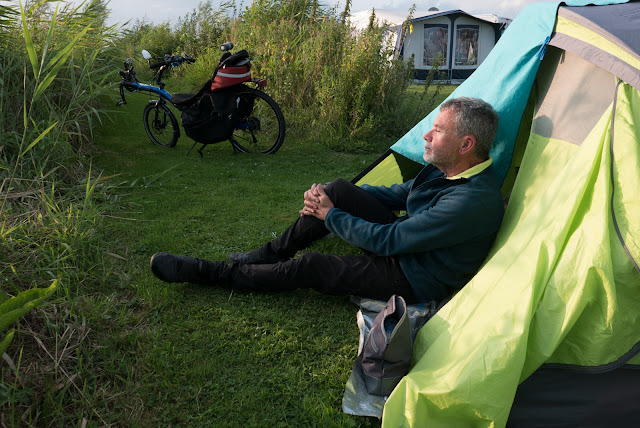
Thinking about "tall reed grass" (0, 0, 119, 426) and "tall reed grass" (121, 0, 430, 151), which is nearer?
"tall reed grass" (0, 0, 119, 426)

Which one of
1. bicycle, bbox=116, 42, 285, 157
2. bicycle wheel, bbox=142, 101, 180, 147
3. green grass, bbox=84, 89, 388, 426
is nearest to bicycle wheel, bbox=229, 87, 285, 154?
bicycle, bbox=116, 42, 285, 157

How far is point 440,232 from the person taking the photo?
7.48ft

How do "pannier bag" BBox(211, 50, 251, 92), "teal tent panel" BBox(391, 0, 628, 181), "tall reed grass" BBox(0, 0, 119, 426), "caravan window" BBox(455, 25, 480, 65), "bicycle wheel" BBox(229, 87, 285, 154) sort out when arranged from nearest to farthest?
"tall reed grass" BBox(0, 0, 119, 426) → "teal tent panel" BBox(391, 0, 628, 181) → "pannier bag" BBox(211, 50, 251, 92) → "bicycle wheel" BBox(229, 87, 285, 154) → "caravan window" BBox(455, 25, 480, 65)

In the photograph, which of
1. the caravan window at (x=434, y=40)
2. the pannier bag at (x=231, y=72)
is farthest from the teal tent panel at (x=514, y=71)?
the caravan window at (x=434, y=40)

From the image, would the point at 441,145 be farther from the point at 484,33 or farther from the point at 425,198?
the point at 484,33

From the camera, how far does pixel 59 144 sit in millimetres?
3834

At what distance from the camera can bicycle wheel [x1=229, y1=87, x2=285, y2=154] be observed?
550 centimetres

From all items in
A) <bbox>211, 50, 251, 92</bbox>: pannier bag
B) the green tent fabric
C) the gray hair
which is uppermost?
<bbox>211, 50, 251, 92</bbox>: pannier bag

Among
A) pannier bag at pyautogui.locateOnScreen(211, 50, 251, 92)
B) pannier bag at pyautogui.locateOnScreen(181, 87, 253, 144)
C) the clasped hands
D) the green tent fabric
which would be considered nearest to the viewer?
the green tent fabric

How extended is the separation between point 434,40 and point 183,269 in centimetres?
1304

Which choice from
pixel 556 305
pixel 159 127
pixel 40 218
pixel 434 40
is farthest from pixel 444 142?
pixel 434 40

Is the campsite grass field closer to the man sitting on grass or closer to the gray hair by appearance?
the man sitting on grass

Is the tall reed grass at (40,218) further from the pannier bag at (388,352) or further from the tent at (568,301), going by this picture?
the tent at (568,301)

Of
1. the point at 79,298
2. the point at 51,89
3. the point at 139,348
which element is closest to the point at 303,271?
the point at 139,348
